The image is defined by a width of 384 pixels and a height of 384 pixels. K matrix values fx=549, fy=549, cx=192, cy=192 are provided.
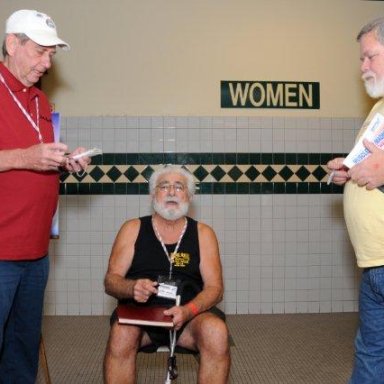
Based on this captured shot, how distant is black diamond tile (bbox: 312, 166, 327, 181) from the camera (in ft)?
14.9

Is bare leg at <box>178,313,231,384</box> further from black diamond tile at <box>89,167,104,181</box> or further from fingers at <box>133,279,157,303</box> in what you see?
black diamond tile at <box>89,167,104,181</box>

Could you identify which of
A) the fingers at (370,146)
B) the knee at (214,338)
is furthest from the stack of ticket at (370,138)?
the knee at (214,338)

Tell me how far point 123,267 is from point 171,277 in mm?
227

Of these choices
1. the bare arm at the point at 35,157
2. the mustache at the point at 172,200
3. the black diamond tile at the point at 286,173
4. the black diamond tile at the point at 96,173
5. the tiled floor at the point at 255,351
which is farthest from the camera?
the black diamond tile at the point at 286,173

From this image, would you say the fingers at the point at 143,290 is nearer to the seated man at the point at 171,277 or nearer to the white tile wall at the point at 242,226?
the seated man at the point at 171,277

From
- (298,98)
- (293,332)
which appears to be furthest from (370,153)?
(298,98)

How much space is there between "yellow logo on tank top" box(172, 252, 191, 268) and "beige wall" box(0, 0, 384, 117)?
215 centimetres

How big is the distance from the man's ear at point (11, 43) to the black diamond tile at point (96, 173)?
2.35 m

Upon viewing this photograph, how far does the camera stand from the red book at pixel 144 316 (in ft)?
7.09

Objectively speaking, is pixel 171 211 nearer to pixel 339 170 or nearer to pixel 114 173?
pixel 339 170

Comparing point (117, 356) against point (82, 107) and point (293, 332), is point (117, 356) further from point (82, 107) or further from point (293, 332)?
point (82, 107)

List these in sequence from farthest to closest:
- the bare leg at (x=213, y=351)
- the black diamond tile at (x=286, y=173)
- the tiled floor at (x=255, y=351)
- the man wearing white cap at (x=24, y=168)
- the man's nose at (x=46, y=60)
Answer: the black diamond tile at (x=286, y=173), the tiled floor at (x=255, y=351), the bare leg at (x=213, y=351), the man's nose at (x=46, y=60), the man wearing white cap at (x=24, y=168)

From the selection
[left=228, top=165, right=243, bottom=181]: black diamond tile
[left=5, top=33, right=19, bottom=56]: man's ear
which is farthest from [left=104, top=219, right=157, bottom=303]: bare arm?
[left=228, top=165, right=243, bottom=181]: black diamond tile

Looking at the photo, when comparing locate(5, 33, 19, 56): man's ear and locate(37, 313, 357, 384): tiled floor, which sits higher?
locate(5, 33, 19, 56): man's ear
